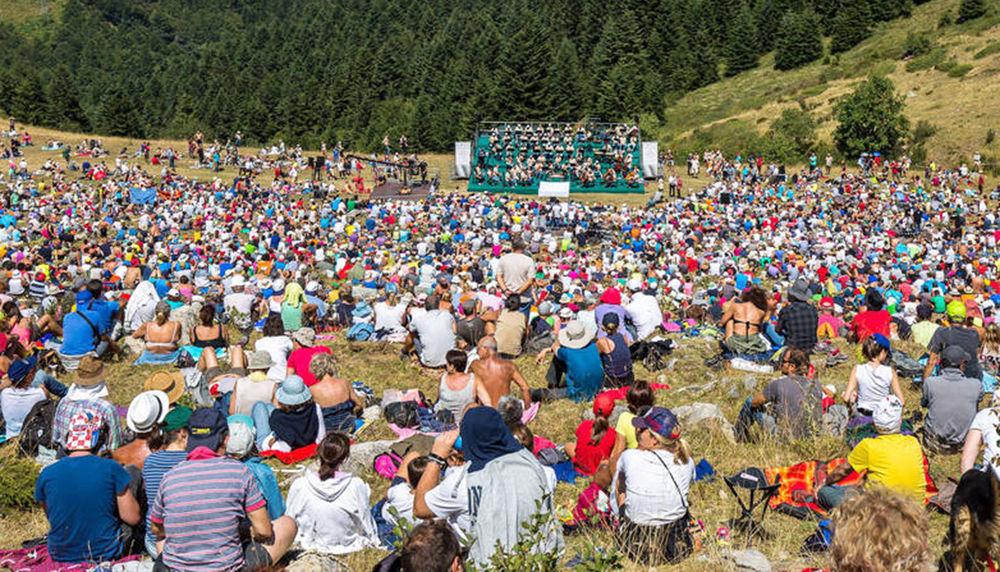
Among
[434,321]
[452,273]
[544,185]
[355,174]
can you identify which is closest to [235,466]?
[434,321]

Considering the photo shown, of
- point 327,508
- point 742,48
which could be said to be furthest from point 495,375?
point 742,48

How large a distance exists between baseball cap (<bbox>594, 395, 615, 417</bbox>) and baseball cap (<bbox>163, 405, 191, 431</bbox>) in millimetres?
3591

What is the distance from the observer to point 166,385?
775cm

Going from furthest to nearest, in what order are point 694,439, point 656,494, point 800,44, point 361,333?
1. point 800,44
2. point 361,333
3. point 694,439
4. point 656,494

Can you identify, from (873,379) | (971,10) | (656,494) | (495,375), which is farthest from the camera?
(971,10)

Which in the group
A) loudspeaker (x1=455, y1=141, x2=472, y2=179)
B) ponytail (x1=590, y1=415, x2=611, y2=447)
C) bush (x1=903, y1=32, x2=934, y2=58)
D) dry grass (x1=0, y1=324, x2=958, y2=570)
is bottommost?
dry grass (x1=0, y1=324, x2=958, y2=570)

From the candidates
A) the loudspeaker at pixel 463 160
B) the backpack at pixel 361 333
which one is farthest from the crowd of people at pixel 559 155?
the backpack at pixel 361 333

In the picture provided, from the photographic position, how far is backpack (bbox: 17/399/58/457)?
7559 mm

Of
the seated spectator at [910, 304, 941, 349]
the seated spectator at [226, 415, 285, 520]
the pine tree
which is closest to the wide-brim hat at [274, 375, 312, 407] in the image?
the seated spectator at [226, 415, 285, 520]

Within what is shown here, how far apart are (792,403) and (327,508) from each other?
435 centimetres

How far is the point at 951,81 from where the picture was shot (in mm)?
63406

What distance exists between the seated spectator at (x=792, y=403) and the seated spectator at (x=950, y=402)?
949mm

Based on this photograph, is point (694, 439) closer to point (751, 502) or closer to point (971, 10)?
point (751, 502)

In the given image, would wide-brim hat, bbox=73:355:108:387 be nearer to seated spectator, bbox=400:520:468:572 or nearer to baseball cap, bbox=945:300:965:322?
seated spectator, bbox=400:520:468:572
